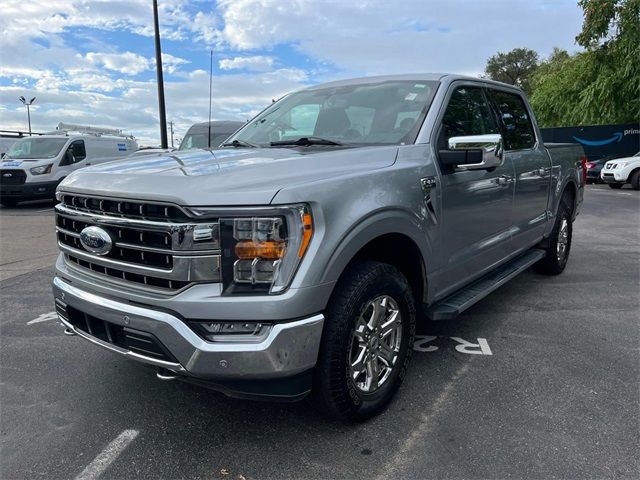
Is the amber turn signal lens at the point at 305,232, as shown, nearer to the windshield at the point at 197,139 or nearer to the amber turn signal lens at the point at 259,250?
the amber turn signal lens at the point at 259,250

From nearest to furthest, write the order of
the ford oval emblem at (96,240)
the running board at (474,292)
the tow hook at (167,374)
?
the tow hook at (167,374), the ford oval emblem at (96,240), the running board at (474,292)

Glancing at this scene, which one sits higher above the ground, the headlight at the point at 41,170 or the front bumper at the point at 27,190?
the headlight at the point at 41,170

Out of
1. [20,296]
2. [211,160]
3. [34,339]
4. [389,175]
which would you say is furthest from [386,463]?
[20,296]

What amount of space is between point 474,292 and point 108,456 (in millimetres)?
2520

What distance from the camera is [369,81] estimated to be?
3949mm

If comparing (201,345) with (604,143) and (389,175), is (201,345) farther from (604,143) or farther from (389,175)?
(604,143)

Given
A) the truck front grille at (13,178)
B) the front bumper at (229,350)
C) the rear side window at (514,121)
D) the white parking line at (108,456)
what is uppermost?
the rear side window at (514,121)

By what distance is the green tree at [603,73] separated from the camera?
20.4 m

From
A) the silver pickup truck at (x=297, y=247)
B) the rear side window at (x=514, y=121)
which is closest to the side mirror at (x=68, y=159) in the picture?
the silver pickup truck at (x=297, y=247)

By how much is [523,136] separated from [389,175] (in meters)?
2.57

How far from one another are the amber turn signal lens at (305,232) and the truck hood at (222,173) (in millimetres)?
170

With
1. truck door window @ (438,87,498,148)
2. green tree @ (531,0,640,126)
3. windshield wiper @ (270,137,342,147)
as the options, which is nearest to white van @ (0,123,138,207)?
windshield wiper @ (270,137,342,147)

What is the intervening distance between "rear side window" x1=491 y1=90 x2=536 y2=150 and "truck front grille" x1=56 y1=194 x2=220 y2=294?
9.72 ft

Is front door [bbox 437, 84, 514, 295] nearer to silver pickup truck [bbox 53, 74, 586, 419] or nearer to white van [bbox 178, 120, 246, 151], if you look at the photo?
silver pickup truck [bbox 53, 74, 586, 419]
